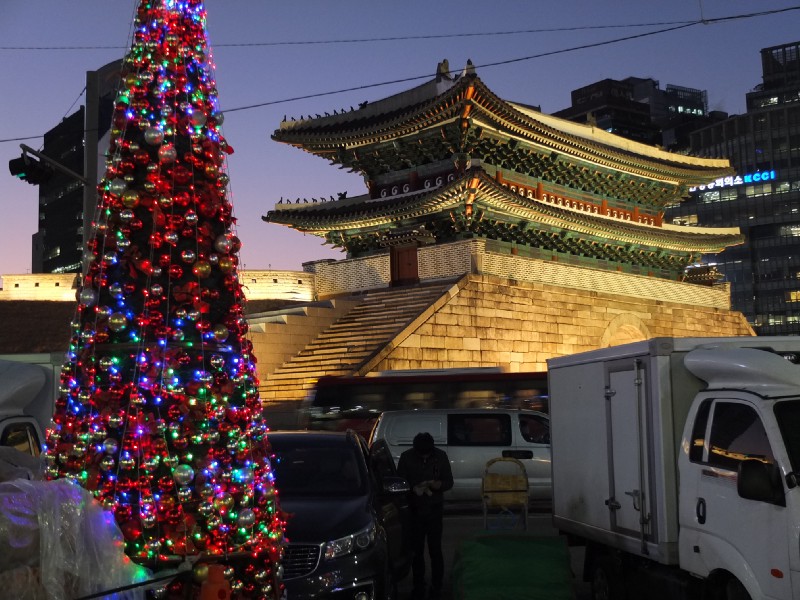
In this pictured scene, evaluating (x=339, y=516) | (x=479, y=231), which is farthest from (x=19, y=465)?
(x=479, y=231)

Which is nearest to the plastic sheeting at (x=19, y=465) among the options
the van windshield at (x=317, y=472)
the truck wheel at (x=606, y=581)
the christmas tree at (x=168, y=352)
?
the christmas tree at (x=168, y=352)

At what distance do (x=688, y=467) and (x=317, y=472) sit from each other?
320 centimetres

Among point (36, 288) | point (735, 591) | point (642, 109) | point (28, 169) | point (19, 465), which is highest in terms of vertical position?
point (642, 109)

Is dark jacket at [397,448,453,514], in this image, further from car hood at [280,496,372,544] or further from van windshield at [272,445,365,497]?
car hood at [280,496,372,544]

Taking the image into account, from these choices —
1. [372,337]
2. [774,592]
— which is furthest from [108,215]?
[372,337]

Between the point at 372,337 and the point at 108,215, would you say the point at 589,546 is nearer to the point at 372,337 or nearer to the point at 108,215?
the point at 108,215

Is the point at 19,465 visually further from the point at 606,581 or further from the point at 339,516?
the point at 606,581

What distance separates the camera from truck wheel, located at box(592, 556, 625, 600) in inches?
296

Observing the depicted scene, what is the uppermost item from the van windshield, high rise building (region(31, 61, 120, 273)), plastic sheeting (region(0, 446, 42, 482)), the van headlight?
high rise building (region(31, 61, 120, 273))

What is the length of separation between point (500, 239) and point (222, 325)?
31202 millimetres

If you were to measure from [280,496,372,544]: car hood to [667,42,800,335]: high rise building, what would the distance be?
9327cm

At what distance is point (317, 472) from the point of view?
316 inches

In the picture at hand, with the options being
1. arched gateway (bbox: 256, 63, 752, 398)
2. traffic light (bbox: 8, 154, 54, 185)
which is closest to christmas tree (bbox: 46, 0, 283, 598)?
traffic light (bbox: 8, 154, 54, 185)

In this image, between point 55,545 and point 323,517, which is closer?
point 55,545
